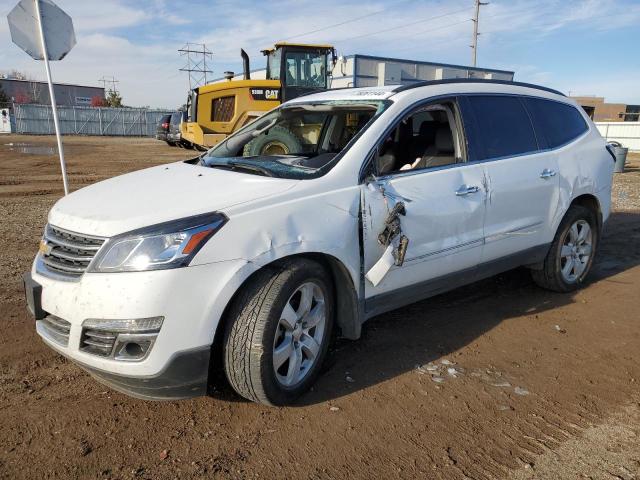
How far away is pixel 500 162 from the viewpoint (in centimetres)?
409

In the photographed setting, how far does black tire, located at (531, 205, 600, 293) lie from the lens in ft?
15.7

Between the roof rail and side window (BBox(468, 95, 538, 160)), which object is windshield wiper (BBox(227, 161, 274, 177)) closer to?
the roof rail

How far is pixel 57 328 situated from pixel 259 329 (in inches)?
42.3

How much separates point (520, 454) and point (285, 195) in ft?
5.96

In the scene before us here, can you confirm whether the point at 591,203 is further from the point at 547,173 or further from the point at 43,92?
the point at 43,92

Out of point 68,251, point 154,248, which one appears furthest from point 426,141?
point 68,251

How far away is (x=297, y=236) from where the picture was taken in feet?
9.49

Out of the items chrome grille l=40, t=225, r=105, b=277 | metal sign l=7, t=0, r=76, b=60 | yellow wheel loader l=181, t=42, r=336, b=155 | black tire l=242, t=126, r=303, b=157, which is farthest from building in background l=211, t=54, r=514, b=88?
chrome grille l=40, t=225, r=105, b=277

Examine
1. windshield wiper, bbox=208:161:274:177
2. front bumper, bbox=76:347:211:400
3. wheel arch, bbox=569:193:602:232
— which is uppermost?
windshield wiper, bbox=208:161:274:177

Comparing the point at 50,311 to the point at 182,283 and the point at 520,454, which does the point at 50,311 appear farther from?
the point at 520,454

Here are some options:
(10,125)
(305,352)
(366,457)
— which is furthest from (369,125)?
(10,125)

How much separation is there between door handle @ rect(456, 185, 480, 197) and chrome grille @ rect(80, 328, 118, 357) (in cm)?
244

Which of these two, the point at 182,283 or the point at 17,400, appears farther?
the point at 17,400

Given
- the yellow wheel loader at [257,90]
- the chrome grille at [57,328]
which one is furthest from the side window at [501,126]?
the yellow wheel loader at [257,90]
